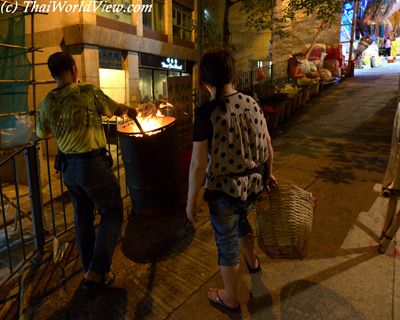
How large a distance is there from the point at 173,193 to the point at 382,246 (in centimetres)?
231

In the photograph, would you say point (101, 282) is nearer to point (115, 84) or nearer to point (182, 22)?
point (115, 84)

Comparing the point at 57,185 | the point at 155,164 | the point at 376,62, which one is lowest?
the point at 57,185

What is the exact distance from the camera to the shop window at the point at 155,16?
14.1 m

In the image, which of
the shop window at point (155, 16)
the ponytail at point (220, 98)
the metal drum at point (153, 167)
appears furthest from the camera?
the shop window at point (155, 16)

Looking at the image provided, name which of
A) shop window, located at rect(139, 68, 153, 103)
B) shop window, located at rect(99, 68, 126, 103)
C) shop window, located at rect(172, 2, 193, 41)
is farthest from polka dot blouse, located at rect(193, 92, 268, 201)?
shop window, located at rect(172, 2, 193, 41)

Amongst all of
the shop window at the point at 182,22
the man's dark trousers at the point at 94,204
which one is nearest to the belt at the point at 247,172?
the man's dark trousers at the point at 94,204

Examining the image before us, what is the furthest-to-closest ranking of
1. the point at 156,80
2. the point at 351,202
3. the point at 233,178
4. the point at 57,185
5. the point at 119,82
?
the point at 156,80 < the point at 119,82 < the point at 57,185 < the point at 351,202 < the point at 233,178

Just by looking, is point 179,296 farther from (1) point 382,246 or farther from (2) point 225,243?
(1) point 382,246

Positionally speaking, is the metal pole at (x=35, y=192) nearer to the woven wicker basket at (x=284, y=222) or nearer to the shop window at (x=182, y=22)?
the woven wicker basket at (x=284, y=222)

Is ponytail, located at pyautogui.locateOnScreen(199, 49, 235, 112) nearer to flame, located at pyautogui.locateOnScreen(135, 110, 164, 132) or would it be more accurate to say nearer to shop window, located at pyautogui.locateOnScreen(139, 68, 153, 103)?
flame, located at pyautogui.locateOnScreen(135, 110, 164, 132)

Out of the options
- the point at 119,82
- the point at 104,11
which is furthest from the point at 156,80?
the point at 104,11

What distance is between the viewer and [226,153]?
226 cm

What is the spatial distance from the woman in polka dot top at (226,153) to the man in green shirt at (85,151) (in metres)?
0.96

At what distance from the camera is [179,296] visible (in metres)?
2.89
